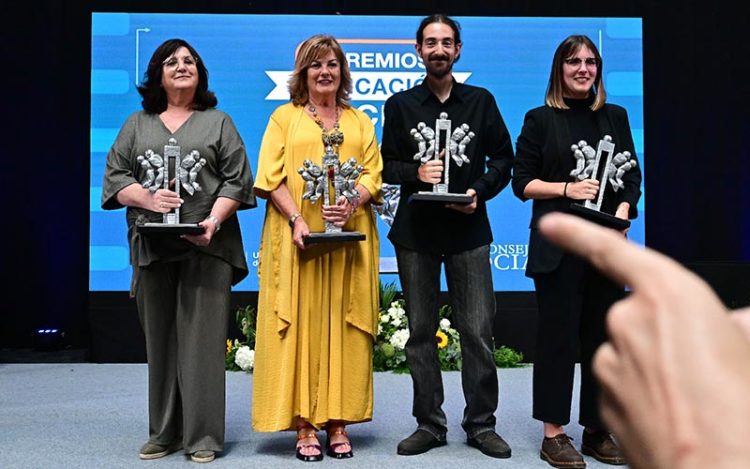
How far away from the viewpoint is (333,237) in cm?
276

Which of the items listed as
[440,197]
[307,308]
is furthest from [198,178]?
[440,197]

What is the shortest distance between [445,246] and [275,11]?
3.01 m

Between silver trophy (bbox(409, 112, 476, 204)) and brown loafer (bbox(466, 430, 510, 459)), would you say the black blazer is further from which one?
brown loafer (bbox(466, 430, 510, 459))

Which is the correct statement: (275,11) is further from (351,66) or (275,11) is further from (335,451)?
(335,451)

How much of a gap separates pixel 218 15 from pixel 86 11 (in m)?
1.04

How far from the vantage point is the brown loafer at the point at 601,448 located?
9.22 ft

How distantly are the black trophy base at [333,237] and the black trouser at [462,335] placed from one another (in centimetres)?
28

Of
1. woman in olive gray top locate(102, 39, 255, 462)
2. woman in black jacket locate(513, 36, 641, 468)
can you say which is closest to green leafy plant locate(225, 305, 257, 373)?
woman in olive gray top locate(102, 39, 255, 462)

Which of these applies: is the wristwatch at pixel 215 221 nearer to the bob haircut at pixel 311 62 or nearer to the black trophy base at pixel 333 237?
the black trophy base at pixel 333 237

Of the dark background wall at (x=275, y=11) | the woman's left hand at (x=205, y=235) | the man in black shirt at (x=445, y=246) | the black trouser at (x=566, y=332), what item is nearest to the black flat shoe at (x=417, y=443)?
the man in black shirt at (x=445, y=246)

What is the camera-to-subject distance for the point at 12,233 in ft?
18.7

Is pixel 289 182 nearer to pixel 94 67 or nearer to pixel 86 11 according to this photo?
pixel 94 67

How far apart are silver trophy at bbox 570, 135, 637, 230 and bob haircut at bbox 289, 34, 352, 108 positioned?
83cm

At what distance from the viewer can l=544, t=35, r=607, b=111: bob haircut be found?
2.85 m
